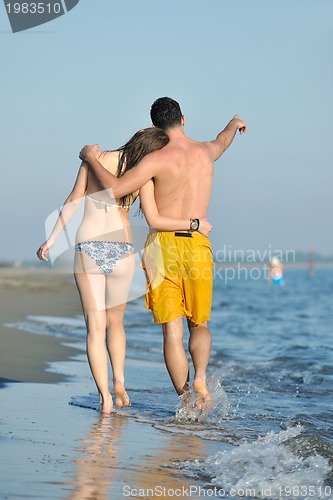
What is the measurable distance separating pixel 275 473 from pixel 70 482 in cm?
98

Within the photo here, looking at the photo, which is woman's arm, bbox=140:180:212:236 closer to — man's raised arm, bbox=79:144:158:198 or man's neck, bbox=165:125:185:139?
man's raised arm, bbox=79:144:158:198

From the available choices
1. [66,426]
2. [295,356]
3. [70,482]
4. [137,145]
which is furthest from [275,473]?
[295,356]

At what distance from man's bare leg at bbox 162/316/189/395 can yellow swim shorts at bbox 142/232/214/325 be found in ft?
0.19

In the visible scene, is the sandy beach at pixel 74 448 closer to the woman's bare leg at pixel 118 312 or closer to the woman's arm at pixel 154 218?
the woman's bare leg at pixel 118 312

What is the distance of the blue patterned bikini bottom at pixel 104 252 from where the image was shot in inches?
229

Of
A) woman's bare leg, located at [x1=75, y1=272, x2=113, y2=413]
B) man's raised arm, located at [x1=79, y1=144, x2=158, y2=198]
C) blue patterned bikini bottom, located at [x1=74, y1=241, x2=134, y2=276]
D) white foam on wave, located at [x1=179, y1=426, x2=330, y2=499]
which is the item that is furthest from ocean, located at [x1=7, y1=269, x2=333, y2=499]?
man's raised arm, located at [x1=79, y1=144, x2=158, y2=198]

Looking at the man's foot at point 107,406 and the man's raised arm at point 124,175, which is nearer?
the man's raised arm at point 124,175

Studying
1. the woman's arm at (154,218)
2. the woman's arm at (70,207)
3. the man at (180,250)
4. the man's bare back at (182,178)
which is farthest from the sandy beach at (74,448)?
the man's bare back at (182,178)

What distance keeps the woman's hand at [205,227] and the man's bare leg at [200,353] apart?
600 millimetres

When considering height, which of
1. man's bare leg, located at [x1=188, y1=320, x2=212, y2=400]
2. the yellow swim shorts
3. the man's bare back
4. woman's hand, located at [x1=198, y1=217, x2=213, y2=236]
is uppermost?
the man's bare back

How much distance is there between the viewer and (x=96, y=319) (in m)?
5.92

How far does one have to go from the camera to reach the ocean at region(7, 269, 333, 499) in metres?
4.21

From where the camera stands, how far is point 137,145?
5855mm

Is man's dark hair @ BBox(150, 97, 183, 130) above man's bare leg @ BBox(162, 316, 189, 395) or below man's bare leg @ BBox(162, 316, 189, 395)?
above
